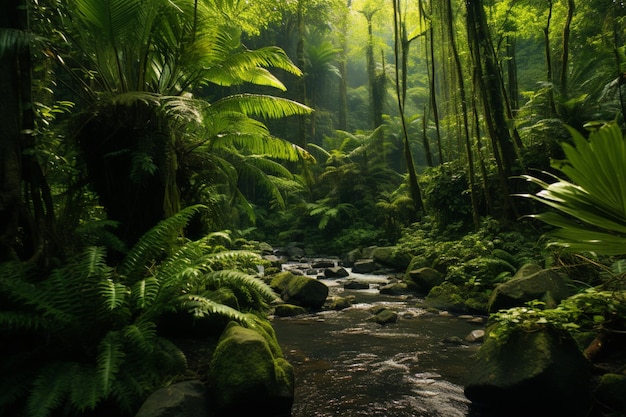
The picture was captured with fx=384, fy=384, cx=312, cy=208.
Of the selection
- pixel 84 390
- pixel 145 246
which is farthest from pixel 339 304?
pixel 84 390

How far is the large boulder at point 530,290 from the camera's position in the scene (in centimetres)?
518

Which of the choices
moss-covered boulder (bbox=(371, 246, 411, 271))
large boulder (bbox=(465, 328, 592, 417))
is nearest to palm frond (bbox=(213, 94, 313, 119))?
large boulder (bbox=(465, 328, 592, 417))

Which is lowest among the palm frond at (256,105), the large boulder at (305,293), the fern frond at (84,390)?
the large boulder at (305,293)

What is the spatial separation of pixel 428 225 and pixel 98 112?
33.8 ft

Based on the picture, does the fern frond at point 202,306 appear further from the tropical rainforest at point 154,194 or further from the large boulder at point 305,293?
the large boulder at point 305,293

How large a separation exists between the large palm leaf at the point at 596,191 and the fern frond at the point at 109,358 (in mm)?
2764

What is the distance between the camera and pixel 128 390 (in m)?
2.72

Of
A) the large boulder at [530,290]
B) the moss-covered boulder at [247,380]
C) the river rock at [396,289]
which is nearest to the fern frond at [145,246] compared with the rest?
the moss-covered boulder at [247,380]

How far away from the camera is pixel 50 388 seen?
2.51 metres

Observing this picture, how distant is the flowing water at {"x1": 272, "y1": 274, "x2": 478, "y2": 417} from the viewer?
3.29 m

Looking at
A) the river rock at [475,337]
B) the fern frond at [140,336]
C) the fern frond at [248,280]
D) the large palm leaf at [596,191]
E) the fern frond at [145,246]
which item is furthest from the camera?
the river rock at [475,337]

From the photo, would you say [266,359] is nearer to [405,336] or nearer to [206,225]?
[405,336]

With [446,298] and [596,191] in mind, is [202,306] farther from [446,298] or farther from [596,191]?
[446,298]

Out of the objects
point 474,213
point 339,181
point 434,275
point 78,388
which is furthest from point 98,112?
point 339,181
